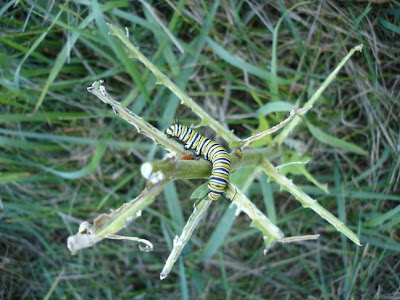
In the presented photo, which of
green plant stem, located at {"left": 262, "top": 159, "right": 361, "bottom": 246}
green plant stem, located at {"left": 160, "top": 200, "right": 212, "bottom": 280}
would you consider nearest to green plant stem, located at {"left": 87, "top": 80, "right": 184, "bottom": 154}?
green plant stem, located at {"left": 160, "top": 200, "right": 212, "bottom": 280}

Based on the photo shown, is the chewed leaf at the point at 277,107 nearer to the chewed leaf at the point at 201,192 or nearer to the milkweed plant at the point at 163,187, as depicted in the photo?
the milkweed plant at the point at 163,187

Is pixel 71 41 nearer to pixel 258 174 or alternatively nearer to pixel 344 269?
pixel 258 174

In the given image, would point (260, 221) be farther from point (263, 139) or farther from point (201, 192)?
point (263, 139)

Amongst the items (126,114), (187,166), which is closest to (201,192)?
(187,166)

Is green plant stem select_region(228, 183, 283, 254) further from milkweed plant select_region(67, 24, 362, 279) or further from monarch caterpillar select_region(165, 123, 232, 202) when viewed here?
monarch caterpillar select_region(165, 123, 232, 202)

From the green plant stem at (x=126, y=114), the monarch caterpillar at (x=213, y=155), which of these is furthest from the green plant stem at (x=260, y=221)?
the green plant stem at (x=126, y=114)

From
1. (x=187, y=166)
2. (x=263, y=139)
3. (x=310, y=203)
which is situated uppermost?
(x=187, y=166)
